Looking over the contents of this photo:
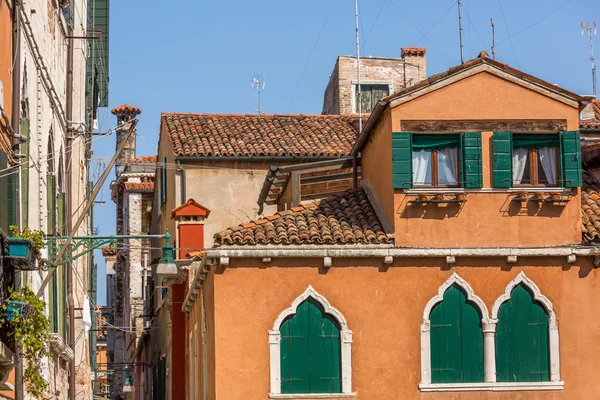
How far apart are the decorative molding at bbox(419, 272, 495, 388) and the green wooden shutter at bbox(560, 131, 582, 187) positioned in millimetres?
2508

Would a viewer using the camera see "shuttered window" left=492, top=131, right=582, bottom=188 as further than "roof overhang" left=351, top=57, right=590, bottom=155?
No

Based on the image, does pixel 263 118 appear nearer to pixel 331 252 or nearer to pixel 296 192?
pixel 296 192

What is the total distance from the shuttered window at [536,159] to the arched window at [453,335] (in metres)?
2.06

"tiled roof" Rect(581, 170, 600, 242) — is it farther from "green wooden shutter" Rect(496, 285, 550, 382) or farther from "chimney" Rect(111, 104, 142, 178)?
"chimney" Rect(111, 104, 142, 178)

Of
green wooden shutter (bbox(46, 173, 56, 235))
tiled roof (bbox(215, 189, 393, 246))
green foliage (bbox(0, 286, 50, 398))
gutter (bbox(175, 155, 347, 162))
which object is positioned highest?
gutter (bbox(175, 155, 347, 162))

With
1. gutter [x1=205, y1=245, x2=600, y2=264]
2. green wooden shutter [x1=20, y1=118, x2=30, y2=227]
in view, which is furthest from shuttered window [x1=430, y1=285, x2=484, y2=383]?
green wooden shutter [x1=20, y1=118, x2=30, y2=227]

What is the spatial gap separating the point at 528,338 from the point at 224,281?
17.4 ft

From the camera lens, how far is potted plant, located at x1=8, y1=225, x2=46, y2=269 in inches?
756

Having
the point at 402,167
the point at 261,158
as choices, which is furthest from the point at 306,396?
the point at 261,158

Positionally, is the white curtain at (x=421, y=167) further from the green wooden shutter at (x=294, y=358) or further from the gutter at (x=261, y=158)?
the gutter at (x=261, y=158)

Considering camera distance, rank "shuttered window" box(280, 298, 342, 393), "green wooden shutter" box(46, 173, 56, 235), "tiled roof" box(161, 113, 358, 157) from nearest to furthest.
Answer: "shuttered window" box(280, 298, 342, 393) → "green wooden shutter" box(46, 173, 56, 235) → "tiled roof" box(161, 113, 358, 157)

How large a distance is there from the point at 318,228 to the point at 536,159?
4.00 m

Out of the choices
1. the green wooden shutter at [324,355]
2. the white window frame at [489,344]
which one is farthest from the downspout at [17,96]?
the white window frame at [489,344]

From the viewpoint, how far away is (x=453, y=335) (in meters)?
23.5
